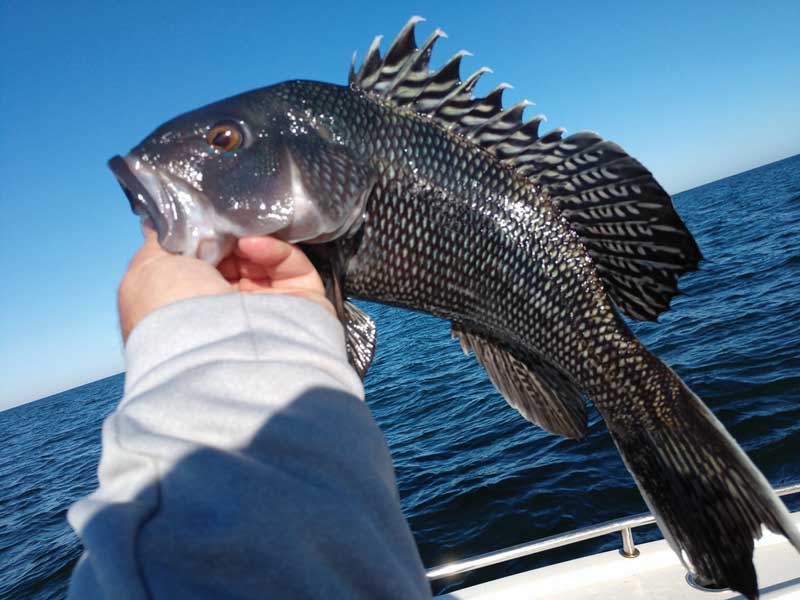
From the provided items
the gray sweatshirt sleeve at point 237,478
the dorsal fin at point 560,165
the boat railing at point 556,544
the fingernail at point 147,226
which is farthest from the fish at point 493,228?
the boat railing at point 556,544

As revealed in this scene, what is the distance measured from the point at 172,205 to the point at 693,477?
2872mm

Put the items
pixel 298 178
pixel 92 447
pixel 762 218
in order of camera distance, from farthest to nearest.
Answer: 1. pixel 762 218
2. pixel 92 447
3. pixel 298 178

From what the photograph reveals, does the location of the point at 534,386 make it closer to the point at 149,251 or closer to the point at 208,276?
the point at 208,276

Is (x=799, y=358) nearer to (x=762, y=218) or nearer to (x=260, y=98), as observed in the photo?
(x=260, y=98)

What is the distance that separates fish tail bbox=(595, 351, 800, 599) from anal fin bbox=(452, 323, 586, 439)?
21cm

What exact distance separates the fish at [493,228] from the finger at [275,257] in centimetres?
21

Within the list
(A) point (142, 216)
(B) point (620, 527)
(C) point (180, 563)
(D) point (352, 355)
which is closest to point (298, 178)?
(A) point (142, 216)

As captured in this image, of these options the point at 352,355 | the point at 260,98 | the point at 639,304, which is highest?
the point at 260,98

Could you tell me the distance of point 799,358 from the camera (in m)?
8.60

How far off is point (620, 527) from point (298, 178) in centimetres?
389

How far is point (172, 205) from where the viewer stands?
216 cm

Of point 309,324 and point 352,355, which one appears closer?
point 309,324

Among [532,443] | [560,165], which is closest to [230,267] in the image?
[560,165]

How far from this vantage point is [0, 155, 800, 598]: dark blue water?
6582 millimetres
